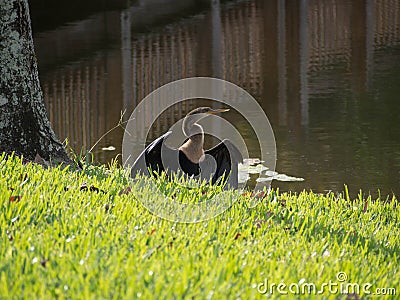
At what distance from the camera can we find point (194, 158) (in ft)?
17.8

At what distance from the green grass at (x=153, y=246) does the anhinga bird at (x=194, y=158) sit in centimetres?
78

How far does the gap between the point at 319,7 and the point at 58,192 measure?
1475 centimetres

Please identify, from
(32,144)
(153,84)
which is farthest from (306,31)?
(32,144)

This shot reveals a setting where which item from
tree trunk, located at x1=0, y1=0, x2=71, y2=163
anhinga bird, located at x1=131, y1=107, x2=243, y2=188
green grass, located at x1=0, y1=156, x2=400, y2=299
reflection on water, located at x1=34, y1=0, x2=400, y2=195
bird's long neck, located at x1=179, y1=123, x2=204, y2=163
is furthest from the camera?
reflection on water, located at x1=34, y1=0, x2=400, y2=195

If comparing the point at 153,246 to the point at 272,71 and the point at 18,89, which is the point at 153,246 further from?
the point at 272,71

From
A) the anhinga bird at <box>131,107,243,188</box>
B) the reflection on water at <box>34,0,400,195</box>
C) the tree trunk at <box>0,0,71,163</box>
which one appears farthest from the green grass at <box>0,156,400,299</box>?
the reflection on water at <box>34,0,400,195</box>

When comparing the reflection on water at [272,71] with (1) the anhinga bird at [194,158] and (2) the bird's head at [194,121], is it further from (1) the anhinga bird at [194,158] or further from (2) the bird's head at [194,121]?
(2) the bird's head at [194,121]

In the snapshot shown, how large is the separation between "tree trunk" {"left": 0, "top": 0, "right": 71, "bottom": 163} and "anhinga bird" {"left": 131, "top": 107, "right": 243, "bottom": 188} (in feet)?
2.23

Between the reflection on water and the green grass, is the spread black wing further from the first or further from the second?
the reflection on water

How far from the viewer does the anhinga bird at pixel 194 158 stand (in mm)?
5254

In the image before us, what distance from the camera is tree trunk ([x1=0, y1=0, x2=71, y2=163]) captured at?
4.86 meters

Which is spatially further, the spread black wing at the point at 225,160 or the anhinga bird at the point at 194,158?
the spread black wing at the point at 225,160

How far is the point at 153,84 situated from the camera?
10727 millimetres

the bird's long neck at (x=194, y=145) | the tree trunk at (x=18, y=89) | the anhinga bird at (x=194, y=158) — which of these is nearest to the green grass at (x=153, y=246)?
the tree trunk at (x=18, y=89)
